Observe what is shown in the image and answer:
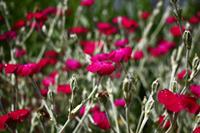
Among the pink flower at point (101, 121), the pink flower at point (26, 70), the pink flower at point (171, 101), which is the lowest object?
the pink flower at point (101, 121)

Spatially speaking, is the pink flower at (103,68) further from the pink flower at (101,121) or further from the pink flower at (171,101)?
the pink flower at (101,121)

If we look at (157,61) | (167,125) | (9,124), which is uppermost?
(9,124)

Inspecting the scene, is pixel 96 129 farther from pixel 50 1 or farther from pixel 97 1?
pixel 97 1

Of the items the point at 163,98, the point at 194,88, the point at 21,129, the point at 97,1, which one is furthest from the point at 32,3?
the point at 163,98

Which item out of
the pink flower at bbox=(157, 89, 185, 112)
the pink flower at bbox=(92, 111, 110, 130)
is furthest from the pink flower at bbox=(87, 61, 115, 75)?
the pink flower at bbox=(92, 111, 110, 130)

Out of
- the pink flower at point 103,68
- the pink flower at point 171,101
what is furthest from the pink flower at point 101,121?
the pink flower at point 171,101

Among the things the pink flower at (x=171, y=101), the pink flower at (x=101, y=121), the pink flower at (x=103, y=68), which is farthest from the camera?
the pink flower at (x=101, y=121)

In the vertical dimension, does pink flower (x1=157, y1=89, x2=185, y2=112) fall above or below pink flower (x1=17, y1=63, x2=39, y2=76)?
below

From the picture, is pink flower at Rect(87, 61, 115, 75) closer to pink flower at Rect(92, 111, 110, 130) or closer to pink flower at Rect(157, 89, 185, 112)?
pink flower at Rect(157, 89, 185, 112)

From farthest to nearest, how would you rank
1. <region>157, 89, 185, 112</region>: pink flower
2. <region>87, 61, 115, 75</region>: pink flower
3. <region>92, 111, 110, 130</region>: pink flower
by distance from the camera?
1. <region>92, 111, 110, 130</region>: pink flower
2. <region>87, 61, 115, 75</region>: pink flower
3. <region>157, 89, 185, 112</region>: pink flower

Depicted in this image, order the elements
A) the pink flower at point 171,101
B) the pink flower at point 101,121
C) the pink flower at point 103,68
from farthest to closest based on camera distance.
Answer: the pink flower at point 101,121, the pink flower at point 103,68, the pink flower at point 171,101

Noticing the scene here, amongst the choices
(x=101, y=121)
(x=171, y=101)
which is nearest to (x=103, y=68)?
(x=171, y=101)
